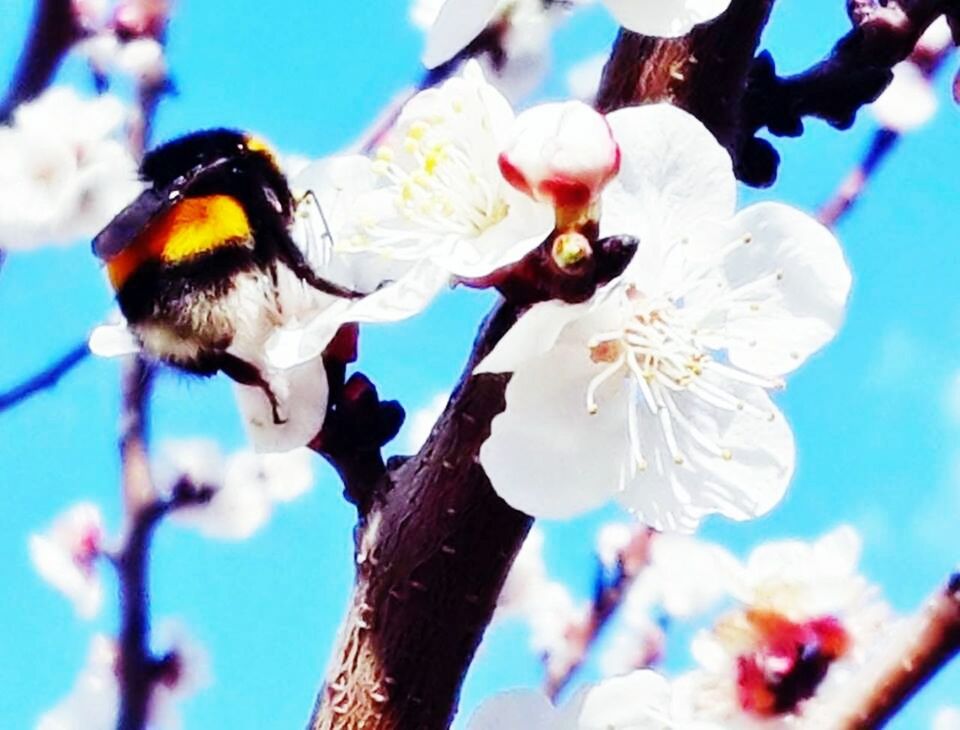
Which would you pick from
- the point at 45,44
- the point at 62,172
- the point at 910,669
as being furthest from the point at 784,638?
the point at 62,172

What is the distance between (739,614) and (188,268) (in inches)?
25.7

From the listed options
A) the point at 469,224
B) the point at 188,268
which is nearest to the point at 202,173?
the point at 188,268

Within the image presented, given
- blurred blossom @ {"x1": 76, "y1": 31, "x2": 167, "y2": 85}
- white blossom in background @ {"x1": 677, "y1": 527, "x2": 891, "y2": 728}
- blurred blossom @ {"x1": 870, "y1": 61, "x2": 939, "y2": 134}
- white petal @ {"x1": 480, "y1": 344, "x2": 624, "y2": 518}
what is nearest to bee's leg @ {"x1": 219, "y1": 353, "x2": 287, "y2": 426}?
white petal @ {"x1": 480, "y1": 344, "x2": 624, "y2": 518}

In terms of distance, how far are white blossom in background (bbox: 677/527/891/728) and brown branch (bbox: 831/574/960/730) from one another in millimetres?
302

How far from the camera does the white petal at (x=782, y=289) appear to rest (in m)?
0.71

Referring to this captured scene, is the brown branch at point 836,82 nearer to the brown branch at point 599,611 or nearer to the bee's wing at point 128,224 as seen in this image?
the bee's wing at point 128,224

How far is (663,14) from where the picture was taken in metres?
0.65

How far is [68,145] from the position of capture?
1.89 m

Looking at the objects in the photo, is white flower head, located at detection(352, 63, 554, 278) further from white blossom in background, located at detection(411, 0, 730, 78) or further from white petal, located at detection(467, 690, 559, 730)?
white petal, located at detection(467, 690, 559, 730)

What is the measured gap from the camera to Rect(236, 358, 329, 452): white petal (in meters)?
0.74

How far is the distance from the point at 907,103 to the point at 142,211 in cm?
165

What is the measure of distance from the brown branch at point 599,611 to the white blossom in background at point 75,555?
2.36 feet

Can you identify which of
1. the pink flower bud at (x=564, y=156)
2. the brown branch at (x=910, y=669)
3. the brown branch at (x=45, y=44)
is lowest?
the brown branch at (x=910, y=669)

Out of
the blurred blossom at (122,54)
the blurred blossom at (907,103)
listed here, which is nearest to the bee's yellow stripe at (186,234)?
the blurred blossom at (122,54)
